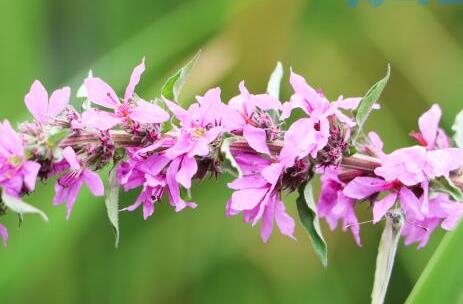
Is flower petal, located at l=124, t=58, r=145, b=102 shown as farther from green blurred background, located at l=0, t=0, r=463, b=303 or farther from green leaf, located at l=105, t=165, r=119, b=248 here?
green blurred background, located at l=0, t=0, r=463, b=303

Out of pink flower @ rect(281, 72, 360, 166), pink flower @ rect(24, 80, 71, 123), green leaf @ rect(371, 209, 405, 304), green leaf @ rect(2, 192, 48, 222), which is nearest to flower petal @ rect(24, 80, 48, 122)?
pink flower @ rect(24, 80, 71, 123)

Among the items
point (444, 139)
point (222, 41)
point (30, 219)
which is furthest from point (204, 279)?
point (444, 139)

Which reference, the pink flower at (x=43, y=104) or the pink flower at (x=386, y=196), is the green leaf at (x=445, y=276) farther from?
the pink flower at (x=43, y=104)

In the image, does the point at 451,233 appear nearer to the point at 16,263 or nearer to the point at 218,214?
the point at 16,263

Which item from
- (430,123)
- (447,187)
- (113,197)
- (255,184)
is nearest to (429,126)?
(430,123)

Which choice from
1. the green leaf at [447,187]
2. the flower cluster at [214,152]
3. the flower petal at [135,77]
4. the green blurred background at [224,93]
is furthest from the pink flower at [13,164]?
the green blurred background at [224,93]

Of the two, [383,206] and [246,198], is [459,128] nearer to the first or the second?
[383,206]
